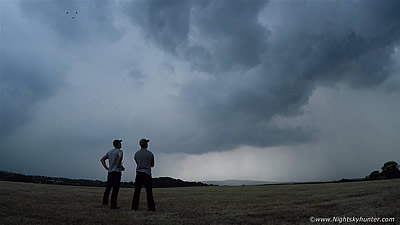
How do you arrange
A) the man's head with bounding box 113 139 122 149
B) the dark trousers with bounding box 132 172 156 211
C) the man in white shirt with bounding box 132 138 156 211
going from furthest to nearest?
1. the man's head with bounding box 113 139 122 149
2. the man in white shirt with bounding box 132 138 156 211
3. the dark trousers with bounding box 132 172 156 211

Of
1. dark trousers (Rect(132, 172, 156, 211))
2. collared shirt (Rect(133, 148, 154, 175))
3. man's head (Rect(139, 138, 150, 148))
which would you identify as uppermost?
man's head (Rect(139, 138, 150, 148))

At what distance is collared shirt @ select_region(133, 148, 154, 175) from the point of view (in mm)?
12469

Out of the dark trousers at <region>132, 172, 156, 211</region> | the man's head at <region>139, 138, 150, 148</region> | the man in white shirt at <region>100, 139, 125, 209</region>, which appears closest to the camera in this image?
the dark trousers at <region>132, 172, 156, 211</region>

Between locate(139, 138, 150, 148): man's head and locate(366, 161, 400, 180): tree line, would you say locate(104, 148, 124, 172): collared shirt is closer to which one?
locate(139, 138, 150, 148): man's head

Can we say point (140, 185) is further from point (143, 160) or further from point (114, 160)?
point (114, 160)

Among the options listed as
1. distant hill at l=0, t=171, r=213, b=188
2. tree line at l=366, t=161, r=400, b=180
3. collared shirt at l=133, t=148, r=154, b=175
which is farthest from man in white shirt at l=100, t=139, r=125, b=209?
tree line at l=366, t=161, r=400, b=180

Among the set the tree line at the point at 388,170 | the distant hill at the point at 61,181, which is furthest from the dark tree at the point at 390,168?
the distant hill at the point at 61,181

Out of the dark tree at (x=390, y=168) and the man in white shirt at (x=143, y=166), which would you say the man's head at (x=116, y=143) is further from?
the dark tree at (x=390, y=168)

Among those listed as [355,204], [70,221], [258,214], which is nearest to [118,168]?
[70,221]

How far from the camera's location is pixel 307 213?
9.99 metres

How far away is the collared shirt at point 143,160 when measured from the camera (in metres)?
12.5

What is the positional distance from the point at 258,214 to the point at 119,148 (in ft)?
20.6

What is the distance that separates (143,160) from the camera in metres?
12.5

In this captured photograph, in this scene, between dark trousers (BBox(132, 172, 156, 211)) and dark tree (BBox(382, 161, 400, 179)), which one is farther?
dark tree (BBox(382, 161, 400, 179))
